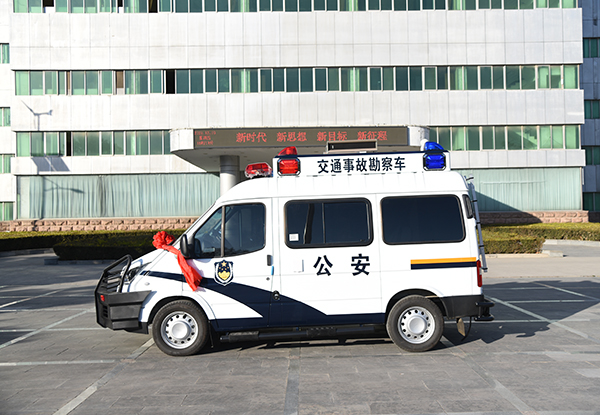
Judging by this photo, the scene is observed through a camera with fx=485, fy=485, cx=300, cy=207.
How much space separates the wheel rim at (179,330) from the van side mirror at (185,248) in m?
0.81

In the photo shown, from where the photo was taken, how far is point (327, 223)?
6840mm

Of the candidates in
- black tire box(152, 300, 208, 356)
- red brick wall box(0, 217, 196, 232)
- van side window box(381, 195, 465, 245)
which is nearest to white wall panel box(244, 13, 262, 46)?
red brick wall box(0, 217, 196, 232)

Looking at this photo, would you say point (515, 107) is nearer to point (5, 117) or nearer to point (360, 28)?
point (360, 28)

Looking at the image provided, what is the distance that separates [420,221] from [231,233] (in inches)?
105

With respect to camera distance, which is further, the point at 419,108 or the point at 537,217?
the point at 537,217

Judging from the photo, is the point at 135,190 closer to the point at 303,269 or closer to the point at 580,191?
the point at 303,269

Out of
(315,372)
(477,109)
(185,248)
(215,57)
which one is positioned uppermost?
(215,57)

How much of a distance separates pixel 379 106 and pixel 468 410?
25071mm

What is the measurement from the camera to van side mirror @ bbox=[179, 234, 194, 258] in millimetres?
6664

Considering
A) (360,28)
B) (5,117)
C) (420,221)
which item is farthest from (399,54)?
(5,117)

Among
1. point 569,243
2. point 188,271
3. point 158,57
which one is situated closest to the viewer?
point 188,271

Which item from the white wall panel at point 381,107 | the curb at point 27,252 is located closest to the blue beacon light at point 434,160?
the white wall panel at point 381,107

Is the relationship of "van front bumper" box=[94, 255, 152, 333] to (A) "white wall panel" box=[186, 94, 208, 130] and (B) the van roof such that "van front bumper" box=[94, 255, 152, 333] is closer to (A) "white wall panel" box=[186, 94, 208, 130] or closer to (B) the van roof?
(B) the van roof

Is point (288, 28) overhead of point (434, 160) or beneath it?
overhead
